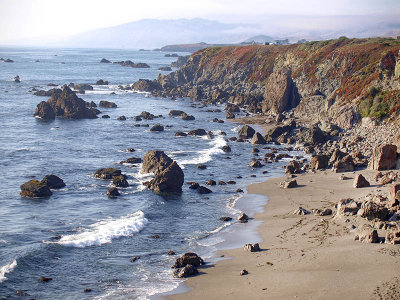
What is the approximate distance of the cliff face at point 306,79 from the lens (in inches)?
2872

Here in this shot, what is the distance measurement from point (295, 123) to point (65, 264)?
5409 cm

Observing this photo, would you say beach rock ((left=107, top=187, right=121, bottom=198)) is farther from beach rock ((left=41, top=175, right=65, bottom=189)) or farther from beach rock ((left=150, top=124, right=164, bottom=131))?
beach rock ((left=150, top=124, right=164, bottom=131))

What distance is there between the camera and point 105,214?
1593 inches

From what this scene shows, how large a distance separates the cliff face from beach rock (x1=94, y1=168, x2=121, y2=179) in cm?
3769

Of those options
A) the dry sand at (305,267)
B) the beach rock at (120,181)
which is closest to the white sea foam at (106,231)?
the beach rock at (120,181)

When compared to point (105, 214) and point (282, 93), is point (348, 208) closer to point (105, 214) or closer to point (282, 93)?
point (105, 214)

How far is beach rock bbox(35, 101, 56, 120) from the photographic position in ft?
292

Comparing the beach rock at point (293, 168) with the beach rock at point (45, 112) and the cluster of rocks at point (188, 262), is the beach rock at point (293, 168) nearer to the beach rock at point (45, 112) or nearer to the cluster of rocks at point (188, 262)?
the cluster of rocks at point (188, 262)

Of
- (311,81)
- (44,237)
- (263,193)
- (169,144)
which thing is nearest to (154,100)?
(311,81)

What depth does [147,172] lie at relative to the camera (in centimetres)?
5234

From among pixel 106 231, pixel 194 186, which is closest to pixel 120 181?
pixel 194 186

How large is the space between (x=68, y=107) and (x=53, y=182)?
48.0 metres

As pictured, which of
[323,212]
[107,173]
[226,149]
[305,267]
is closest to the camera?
[305,267]

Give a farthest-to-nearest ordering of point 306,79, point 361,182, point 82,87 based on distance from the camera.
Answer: point 82,87 < point 306,79 < point 361,182
